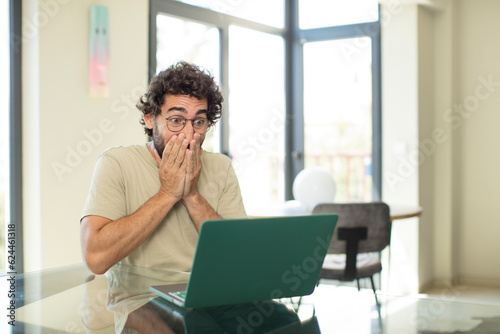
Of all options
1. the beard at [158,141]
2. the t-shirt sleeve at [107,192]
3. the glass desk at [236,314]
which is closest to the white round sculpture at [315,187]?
the beard at [158,141]

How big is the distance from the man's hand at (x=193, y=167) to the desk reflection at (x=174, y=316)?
0.45 metres

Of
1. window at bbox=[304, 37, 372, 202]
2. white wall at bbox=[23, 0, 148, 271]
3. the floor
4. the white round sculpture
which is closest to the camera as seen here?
the floor

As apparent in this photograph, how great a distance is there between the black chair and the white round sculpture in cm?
37

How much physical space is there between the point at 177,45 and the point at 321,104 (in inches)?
56.9

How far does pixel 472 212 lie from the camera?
14.8 ft

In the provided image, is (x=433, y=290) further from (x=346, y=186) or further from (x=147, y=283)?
(x=147, y=283)

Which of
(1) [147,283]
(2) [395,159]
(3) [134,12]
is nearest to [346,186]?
(2) [395,159]

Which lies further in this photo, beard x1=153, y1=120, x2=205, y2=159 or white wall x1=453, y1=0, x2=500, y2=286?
white wall x1=453, y1=0, x2=500, y2=286

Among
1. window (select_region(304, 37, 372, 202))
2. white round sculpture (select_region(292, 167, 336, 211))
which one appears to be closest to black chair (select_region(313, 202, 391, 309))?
white round sculpture (select_region(292, 167, 336, 211))

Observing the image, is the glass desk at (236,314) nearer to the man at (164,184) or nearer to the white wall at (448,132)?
the man at (164,184)

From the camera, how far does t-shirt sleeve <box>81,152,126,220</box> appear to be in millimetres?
1572

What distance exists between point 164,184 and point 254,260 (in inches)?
25.7

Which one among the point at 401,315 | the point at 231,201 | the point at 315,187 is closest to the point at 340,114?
the point at 315,187

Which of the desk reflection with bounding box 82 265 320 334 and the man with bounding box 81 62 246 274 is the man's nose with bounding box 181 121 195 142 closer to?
the man with bounding box 81 62 246 274
